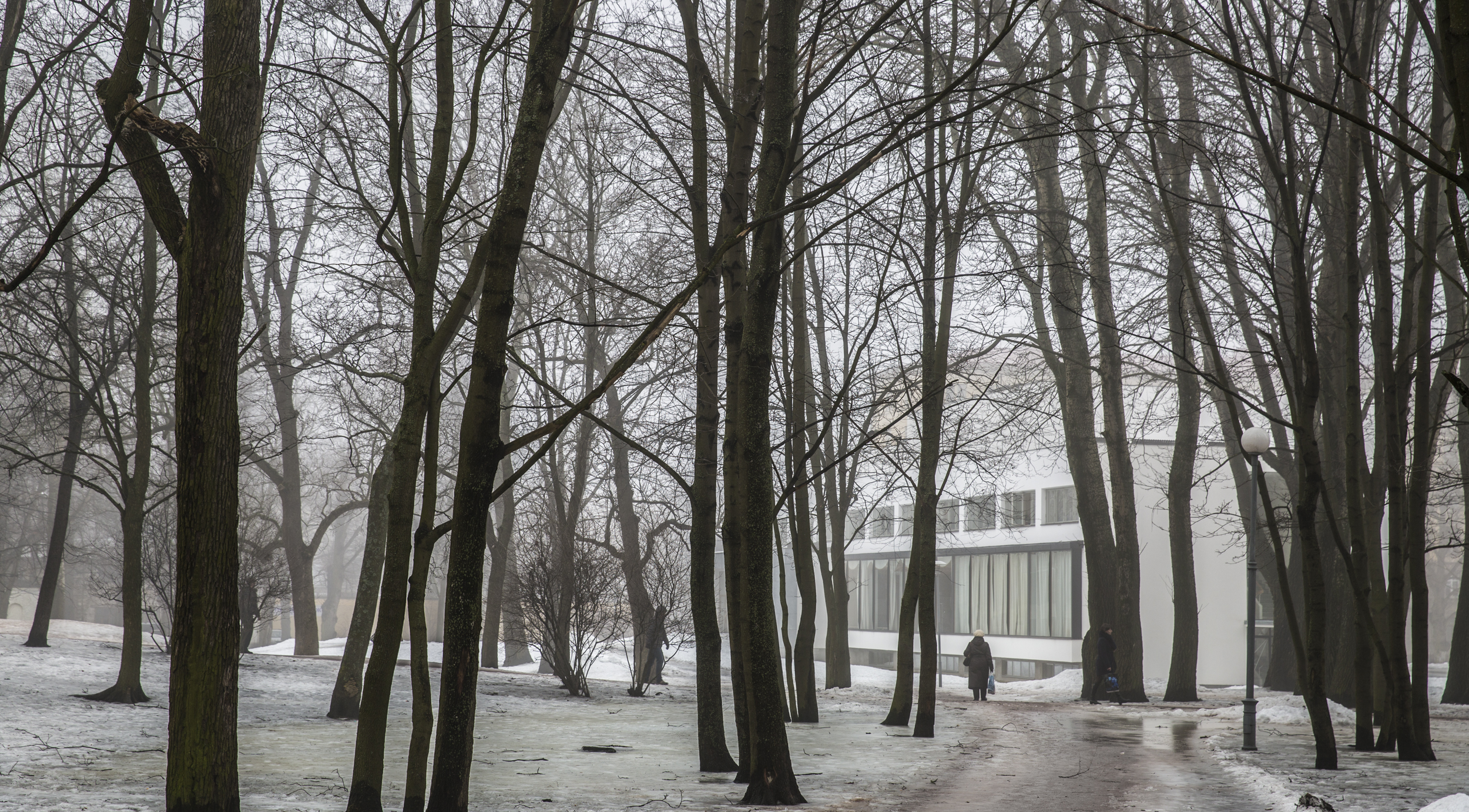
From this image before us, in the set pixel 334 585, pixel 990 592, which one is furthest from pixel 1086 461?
pixel 334 585

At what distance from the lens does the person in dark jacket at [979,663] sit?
2331cm

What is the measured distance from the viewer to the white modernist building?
34125 millimetres

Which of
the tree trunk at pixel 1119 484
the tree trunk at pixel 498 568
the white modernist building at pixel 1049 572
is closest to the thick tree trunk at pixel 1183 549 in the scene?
the tree trunk at pixel 1119 484

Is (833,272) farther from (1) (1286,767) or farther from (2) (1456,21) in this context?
(2) (1456,21)

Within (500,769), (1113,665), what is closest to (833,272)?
(1113,665)

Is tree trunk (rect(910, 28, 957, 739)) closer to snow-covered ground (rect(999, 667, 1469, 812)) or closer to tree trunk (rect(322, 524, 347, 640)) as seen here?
snow-covered ground (rect(999, 667, 1469, 812))

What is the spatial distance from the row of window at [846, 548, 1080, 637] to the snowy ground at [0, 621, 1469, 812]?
17.8 m

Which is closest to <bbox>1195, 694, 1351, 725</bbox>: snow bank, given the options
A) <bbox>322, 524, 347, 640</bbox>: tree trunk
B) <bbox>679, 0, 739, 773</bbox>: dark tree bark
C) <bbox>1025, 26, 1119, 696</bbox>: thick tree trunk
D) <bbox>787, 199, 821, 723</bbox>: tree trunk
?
<bbox>1025, 26, 1119, 696</bbox>: thick tree trunk

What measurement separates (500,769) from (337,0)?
21.4ft

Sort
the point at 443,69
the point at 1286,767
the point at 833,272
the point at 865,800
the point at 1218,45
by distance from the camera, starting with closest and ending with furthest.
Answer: the point at 443,69
the point at 865,800
the point at 1286,767
the point at 1218,45
the point at 833,272

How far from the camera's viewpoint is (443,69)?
709 centimetres

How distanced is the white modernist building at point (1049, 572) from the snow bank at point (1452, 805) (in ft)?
75.1

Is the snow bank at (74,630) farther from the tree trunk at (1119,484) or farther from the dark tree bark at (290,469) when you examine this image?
the tree trunk at (1119,484)

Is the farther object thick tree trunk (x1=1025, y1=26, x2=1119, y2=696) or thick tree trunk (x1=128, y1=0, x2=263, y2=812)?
thick tree trunk (x1=1025, y1=26, x2=1119, y2=696)
